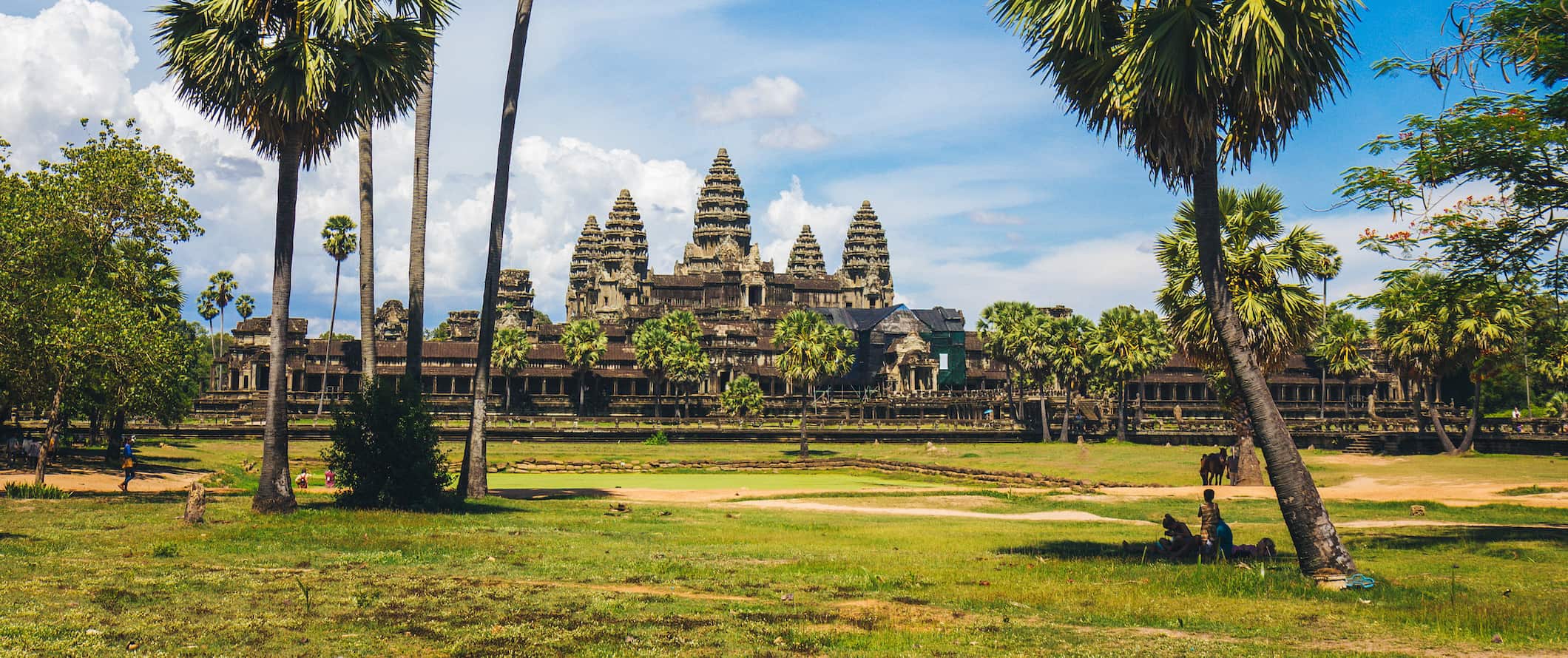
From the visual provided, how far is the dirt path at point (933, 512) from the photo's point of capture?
31734mm

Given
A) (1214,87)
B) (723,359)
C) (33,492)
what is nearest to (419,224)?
(33,492)

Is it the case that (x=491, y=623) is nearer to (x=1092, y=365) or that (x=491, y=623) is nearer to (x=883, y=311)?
(x=1092, y=365)

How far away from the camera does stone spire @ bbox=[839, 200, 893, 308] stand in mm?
180750

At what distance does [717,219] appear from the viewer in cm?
17812

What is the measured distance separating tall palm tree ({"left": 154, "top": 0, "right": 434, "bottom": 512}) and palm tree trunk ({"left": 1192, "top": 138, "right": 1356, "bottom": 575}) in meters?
17.8

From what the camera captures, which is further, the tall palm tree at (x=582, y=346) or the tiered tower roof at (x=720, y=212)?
the tiered tower roof at (x=720, y=212)

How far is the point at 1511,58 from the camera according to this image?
63.3 feet

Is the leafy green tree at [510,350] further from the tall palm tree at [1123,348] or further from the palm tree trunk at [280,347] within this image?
the palm tree trunk at [280,347]

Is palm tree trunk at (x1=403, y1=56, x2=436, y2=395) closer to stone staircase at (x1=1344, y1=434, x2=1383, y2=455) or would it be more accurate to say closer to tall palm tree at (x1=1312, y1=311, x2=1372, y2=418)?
stone staircase at (x1=1344, y1=434, x2=1383, y2=455)

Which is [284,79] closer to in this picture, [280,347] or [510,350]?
[280,347]

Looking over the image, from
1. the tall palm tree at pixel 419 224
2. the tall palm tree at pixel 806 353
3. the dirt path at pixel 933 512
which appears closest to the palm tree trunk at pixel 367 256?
the tall palm tree at pixel 419 224

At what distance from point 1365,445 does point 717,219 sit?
382 feet

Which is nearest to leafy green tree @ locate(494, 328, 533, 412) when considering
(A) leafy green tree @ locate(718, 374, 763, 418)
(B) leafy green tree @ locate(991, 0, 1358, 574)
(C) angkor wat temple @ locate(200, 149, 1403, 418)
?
(C) angkor wat temple @ locate(200, 149, 1403, 418)

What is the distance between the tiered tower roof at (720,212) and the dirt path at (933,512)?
5507 inches
